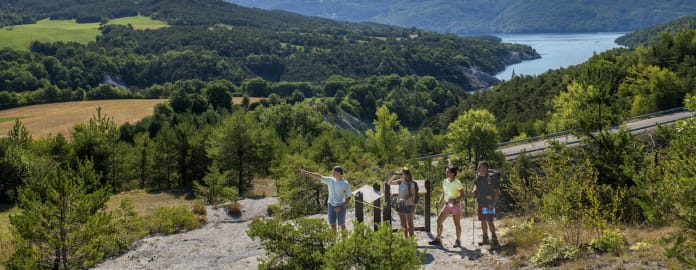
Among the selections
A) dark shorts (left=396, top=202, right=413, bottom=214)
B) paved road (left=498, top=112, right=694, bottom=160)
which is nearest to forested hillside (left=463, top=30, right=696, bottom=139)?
paved road (left=498, top=112, right=694, bottom=160)

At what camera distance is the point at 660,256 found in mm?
9977

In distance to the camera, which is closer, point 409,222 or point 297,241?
point 297,241

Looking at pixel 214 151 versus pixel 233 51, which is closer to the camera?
pixel 214 151

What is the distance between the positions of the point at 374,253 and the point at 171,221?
11.3 m

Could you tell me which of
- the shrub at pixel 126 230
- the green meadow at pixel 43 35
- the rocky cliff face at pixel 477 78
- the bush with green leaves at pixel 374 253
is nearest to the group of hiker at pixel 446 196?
the bush with green leaves at pixel 374 253

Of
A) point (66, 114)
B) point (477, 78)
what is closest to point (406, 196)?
point (66, 114)

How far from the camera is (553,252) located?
35.7 feet

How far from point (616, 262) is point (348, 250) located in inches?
225

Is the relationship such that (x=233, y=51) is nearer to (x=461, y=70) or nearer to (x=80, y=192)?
(x=461, y=70)

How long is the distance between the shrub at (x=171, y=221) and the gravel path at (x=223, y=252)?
49cm

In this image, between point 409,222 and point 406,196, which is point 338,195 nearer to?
point 406,196

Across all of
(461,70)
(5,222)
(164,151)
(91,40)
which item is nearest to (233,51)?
(91,40)

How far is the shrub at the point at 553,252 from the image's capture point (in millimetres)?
10711

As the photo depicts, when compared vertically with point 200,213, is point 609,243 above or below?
above
